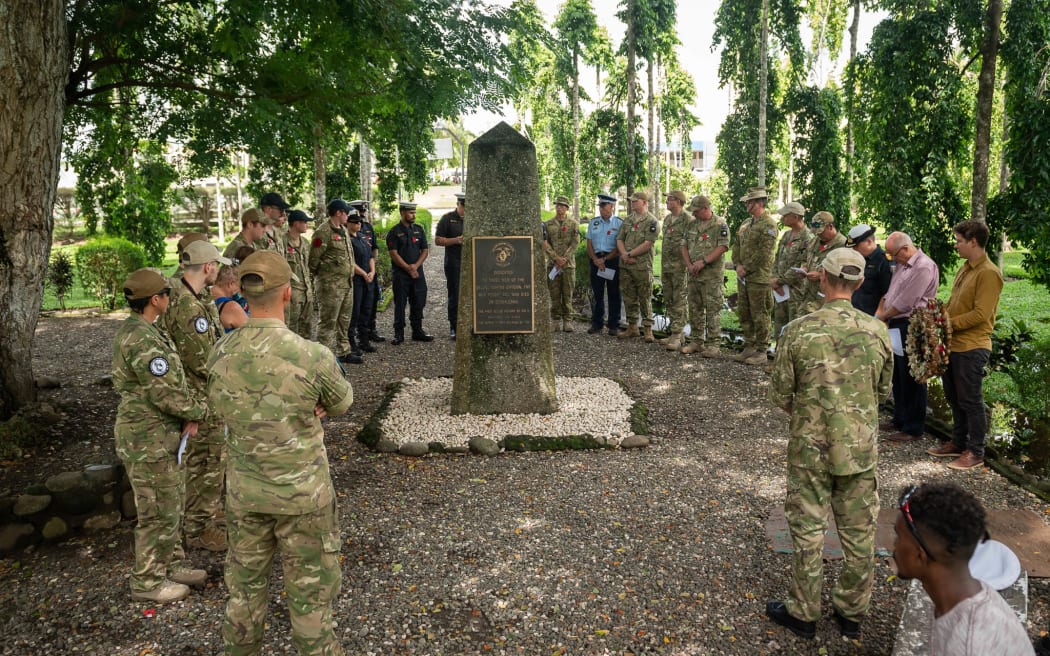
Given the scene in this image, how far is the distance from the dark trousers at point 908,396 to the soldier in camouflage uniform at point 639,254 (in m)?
4.26

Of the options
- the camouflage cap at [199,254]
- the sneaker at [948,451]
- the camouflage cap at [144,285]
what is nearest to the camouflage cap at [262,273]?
the camouflage cap at [144,285]

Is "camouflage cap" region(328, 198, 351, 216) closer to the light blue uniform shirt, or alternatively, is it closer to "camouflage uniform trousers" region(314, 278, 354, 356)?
"camouflage uniform trousers" region(314, 278, 354, 356)

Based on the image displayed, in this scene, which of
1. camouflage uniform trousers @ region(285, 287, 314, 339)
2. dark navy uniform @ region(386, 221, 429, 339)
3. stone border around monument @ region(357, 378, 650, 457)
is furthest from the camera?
dark navy uniform @ region(386, 221, 429, 339)

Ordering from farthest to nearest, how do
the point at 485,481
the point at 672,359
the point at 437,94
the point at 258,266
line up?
1. the point at 672,359
2. the point at 437,94
3. the point at 485,481
4. the point at 258,266

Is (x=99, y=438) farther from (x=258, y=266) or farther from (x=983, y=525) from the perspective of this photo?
(x=983, y=525)

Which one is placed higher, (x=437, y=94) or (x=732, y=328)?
(x=437, y=94)

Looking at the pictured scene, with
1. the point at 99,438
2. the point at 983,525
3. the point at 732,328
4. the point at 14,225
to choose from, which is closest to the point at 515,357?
the point at 99,438

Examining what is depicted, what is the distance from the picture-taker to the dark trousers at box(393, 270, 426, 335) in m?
10.1

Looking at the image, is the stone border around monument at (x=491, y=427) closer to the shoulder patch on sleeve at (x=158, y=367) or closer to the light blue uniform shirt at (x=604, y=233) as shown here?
the shoulder patch on sleeve at (x=158, y=367)

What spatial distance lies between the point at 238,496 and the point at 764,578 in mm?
2855

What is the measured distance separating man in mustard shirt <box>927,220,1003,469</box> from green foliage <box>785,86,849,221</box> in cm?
1745

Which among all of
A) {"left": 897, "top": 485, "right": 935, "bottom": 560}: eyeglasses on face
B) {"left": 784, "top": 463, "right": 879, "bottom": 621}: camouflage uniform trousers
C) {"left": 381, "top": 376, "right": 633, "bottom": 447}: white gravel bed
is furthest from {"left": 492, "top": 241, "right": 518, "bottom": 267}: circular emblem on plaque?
{"left": 897, "top": 485, "right": 935, "bottom": 560}: eyeglasses on face

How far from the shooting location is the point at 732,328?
11.7 meters

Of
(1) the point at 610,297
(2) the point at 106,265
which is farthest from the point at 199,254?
(2) the point at 106,265
